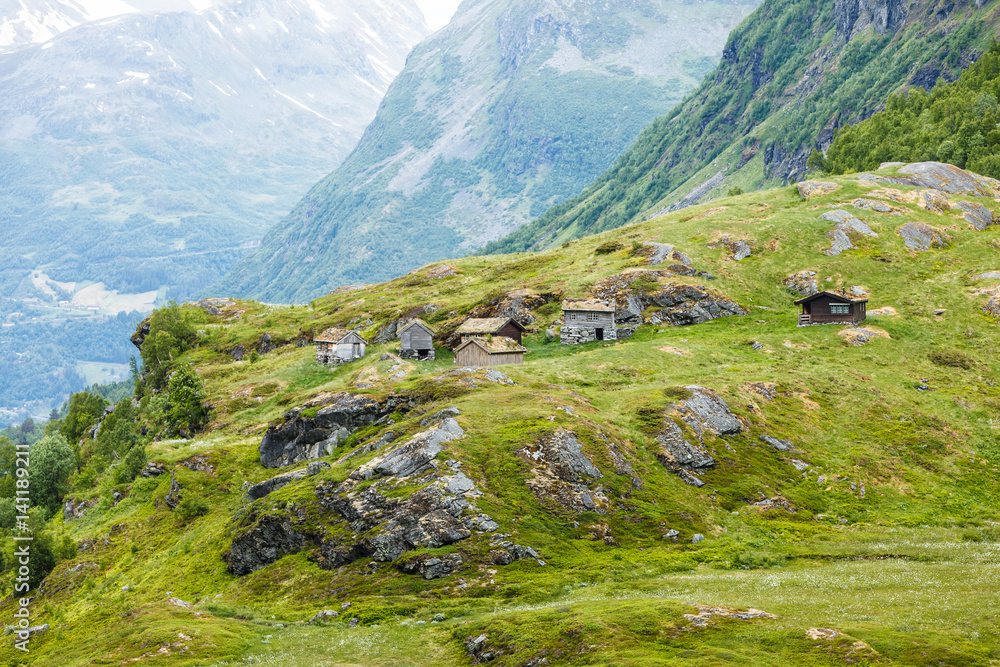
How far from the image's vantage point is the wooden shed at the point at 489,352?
99.8 metres

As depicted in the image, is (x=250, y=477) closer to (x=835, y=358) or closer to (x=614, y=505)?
(x=614, y=505)

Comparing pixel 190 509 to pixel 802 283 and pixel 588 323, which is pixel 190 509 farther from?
pixel 802 283

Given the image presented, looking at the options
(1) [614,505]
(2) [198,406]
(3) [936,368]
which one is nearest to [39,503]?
(2) [198,406]

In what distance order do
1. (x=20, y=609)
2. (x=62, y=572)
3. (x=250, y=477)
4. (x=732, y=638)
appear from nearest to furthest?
Result: (x=732, y=638)
(x=20, y=609)
(x=62, y=572)
(x=250, y=477)

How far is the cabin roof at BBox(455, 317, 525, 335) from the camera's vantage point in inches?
4299

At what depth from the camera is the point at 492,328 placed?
109 metres

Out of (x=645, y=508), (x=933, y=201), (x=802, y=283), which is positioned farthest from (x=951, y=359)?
(x=933, y=201)

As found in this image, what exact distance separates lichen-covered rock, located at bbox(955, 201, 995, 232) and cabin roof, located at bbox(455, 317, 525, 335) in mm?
80993

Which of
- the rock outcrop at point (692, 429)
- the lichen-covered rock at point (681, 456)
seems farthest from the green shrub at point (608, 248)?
the lichen-covered rock at point (681, 456)

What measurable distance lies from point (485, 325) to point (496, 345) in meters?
9.93

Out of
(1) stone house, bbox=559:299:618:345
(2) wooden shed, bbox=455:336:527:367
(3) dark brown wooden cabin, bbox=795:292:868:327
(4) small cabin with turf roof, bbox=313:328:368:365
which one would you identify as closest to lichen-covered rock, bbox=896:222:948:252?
(3) dark brown wooden cabin, bbox=795:292:868:327

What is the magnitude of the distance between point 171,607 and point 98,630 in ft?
23.1

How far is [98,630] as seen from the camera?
54.0m

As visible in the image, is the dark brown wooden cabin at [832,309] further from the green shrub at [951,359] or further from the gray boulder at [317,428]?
the gray boulder at [317,428]
